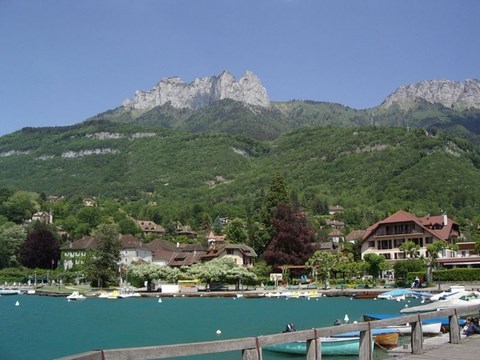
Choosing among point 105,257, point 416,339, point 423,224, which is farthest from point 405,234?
point 416,339

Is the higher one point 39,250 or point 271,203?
A: point 271,203

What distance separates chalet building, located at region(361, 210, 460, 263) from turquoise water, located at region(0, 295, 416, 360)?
89.3 feet

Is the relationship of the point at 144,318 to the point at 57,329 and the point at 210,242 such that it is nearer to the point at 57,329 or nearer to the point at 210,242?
the point at 57,329

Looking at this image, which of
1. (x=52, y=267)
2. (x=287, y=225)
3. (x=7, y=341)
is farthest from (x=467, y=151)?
(x=7, y=341)

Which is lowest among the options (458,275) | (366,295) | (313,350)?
(366,295)

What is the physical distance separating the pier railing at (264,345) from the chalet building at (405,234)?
7346 cm

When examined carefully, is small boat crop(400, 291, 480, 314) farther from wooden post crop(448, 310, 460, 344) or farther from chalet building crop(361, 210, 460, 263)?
chalet building crop(361, 210, 460, 263)

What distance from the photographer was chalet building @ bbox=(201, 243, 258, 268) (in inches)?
3910

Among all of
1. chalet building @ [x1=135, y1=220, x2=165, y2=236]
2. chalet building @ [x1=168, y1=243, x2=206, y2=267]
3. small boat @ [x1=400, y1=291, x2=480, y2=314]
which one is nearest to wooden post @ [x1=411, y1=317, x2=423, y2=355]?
small boat @ [x1=400, y1=291, x2=480, y2=314]

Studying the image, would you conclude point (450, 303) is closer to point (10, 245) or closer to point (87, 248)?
point (87, 248)

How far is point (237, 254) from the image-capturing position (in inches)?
3910

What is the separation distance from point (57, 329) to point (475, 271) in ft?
154

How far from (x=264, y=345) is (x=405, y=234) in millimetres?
81120

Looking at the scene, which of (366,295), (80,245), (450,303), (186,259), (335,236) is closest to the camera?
(450,303)
